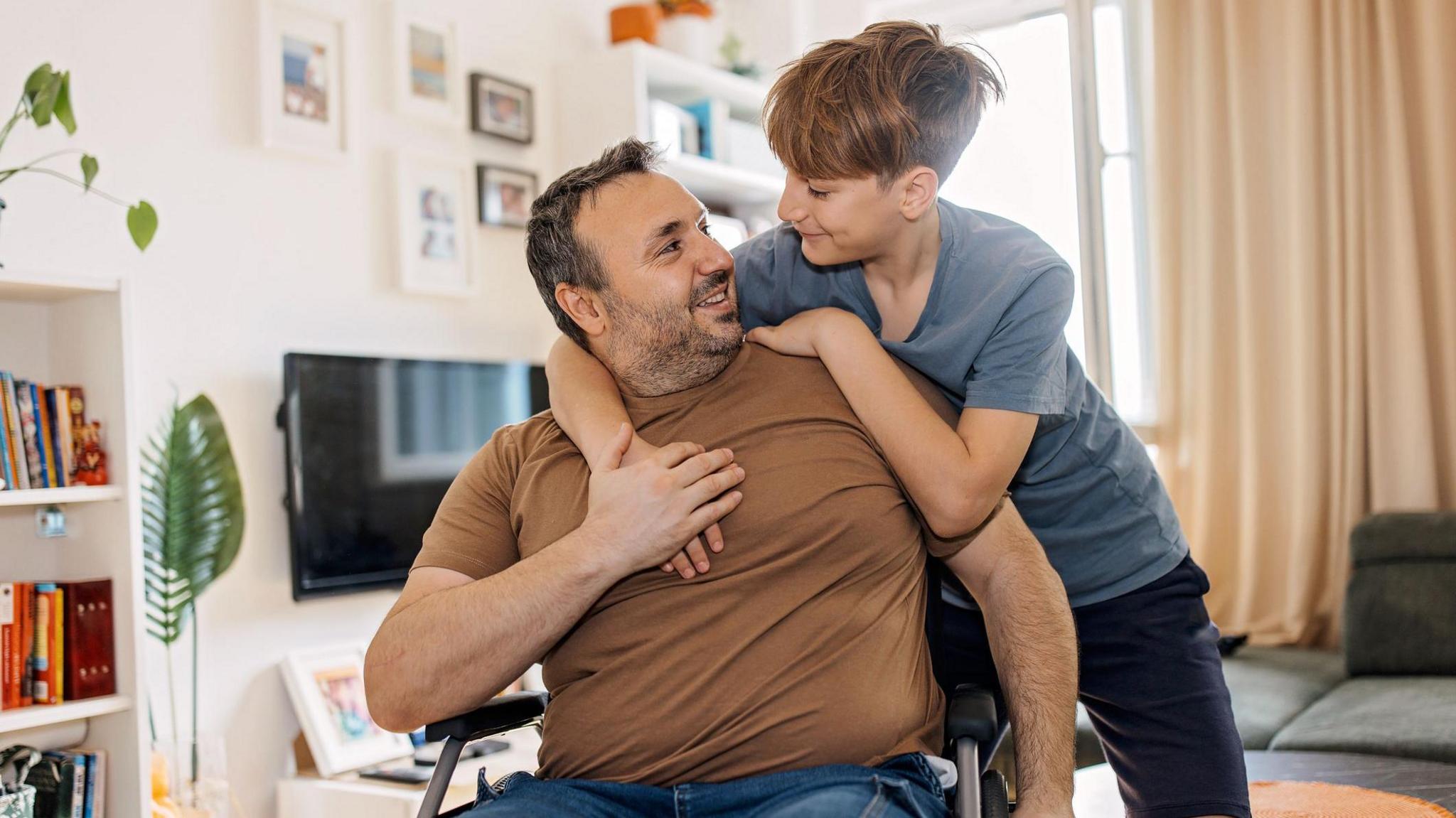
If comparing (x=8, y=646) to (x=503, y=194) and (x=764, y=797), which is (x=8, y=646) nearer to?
(x=764, y=797)

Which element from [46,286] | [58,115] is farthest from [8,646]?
[58,115]

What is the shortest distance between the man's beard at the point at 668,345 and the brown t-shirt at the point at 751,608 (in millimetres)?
45

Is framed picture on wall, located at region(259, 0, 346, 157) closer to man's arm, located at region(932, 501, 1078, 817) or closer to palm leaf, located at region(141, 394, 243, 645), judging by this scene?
palm leaf, located at region(141, 394, 243, 645)

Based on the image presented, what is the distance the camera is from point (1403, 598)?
3289 mm

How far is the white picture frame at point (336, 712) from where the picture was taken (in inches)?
124

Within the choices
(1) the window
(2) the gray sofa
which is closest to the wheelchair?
(2) the gray sofa

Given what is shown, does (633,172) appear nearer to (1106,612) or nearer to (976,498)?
(976,498)

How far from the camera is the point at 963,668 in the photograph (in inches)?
73.4

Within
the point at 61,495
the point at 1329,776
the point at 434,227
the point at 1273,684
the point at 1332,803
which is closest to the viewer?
the point at 1332,803

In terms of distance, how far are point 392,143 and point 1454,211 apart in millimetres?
3187

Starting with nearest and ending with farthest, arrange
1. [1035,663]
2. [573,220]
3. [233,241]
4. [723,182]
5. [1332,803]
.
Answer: [1035,663] < [573,220] < [1332,803] < [233,241] < [723,182]

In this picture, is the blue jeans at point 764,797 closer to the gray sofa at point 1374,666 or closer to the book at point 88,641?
the book at point 88,641

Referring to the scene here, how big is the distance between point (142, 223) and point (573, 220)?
1221 mm

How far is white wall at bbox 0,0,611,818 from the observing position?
2.84m
